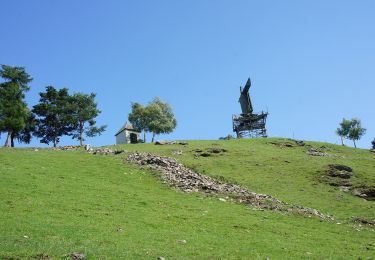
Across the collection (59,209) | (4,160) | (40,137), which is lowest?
(59,209)

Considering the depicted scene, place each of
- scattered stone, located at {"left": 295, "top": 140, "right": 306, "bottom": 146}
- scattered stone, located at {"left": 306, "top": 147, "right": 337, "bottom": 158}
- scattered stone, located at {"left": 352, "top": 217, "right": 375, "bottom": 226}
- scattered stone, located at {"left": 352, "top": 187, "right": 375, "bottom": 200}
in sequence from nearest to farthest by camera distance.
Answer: scattered stone, located at {"left": 352, "top": 217, "right": 375, "bottom": 226} < scattered stone, located at {"left": 352, "top": 187, "right": 375, "bottom": 200} < scattered stone, located at {"left": 306, "top": 147, "right": 337, "bottom": 158} < scattered stone, located at {"left": 295, "top": 140, "right": 306, "bottom": 146}

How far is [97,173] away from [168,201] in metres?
11.3

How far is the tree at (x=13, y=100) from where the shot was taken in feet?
265

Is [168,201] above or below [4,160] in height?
below

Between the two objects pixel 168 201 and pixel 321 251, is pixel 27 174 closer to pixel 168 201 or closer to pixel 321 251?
pixel 168 201

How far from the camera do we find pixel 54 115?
3954 inches

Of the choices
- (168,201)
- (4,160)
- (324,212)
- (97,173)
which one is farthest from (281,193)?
(4,160)

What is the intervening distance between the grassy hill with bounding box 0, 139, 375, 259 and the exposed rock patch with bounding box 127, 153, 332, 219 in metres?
1.44

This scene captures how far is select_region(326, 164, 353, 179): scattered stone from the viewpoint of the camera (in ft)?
168

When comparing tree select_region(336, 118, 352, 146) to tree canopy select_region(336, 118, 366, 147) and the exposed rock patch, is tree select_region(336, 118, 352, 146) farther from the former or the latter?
the exposed rock patch

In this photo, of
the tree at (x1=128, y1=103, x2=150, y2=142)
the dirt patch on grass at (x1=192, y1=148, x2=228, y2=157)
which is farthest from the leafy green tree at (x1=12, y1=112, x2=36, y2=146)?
the dirt patch on grass at (x1=192, y1=148, x2=228, y2=157)

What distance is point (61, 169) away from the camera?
141ft

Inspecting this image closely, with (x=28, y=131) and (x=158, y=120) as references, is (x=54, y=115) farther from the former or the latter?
(x=158, y=120)

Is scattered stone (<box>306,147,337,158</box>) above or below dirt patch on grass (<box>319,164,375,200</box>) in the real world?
above
